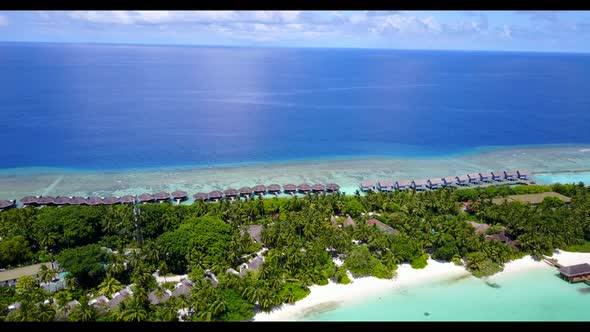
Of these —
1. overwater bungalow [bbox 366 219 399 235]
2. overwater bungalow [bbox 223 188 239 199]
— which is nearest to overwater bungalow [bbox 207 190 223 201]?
overwater bungalow [bbox 223 188 239 199]

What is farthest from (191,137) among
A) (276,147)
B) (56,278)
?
(56,278)

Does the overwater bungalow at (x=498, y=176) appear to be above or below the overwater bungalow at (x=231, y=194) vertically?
above

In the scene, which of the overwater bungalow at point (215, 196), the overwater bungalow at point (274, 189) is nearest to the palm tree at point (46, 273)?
the overwater bungalow at point (215, 196)

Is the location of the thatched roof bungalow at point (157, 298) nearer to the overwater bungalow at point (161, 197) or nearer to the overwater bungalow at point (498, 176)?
the overwater bungalow at point (161, 197)

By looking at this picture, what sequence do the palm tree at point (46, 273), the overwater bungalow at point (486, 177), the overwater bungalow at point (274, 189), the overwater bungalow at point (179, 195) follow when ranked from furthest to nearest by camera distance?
the overwater bungalow at point (486, 177), the overwater bungalow at point (274, 189), the overwater bungalow at point (179, 195), the palm tree at point (46, 273)

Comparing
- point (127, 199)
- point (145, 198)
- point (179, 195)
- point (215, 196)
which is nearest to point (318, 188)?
point (215, 196)

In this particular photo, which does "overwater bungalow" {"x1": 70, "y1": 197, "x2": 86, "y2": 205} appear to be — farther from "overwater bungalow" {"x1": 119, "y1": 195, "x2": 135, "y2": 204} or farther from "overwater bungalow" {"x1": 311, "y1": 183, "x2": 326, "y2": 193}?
"overwater bungalow" {"x1": 311, "y1": 183, "x2": 326, "y2": 193}

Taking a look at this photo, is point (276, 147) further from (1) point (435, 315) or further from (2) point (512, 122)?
(2) point (512, 122)
